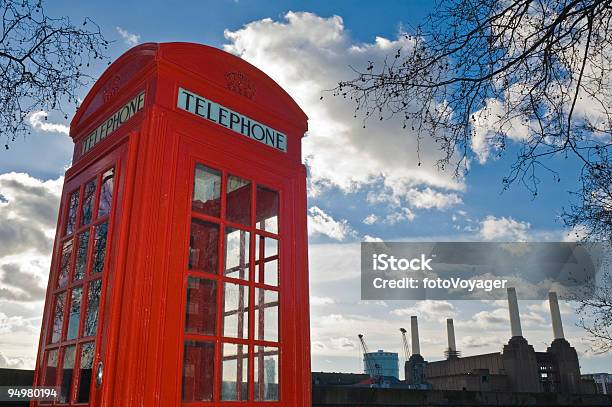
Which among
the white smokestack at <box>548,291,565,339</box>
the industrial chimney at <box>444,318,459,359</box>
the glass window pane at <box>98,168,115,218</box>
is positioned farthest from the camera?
the industrial chimney at <box>444,318,459,359</box>

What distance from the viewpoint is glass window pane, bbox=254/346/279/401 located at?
3.17 meters

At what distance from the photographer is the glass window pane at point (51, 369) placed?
3274mm

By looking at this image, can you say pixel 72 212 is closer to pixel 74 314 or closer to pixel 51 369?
pixel 74 314

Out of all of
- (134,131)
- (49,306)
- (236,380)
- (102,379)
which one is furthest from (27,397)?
(134,131)

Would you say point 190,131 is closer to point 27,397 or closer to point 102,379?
point 102,379

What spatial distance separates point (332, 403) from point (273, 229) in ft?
8.36

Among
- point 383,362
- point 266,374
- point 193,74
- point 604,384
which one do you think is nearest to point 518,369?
point 604,384

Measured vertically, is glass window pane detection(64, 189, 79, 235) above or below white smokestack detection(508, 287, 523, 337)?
below

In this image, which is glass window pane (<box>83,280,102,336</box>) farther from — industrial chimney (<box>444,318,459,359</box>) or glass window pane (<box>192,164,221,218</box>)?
industrial chimney (<box>444,318,459,359</box>)

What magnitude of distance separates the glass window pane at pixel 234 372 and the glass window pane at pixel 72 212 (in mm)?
1469

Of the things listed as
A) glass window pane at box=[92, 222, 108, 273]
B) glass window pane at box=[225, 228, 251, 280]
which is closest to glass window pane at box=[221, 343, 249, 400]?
glass window pane at box=[225, 228, 251, 280]

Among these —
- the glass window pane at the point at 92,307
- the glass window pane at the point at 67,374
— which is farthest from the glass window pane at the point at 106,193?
the glass window pane at the point at 67,374

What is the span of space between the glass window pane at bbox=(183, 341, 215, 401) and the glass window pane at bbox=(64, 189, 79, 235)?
54.3 inches

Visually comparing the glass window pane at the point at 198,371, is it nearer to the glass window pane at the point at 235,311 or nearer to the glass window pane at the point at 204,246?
the glass window pane at the point at 235,311
